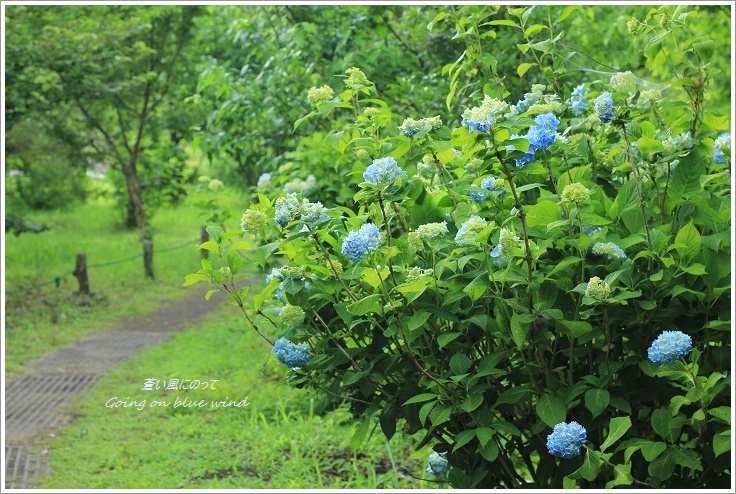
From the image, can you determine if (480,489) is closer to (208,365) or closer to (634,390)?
(634,390)

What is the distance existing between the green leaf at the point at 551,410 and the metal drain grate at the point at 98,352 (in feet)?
16.9

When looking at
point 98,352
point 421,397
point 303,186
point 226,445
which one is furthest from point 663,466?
point 98,352

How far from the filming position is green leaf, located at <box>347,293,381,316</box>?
180 cm

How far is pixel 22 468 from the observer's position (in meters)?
4.54

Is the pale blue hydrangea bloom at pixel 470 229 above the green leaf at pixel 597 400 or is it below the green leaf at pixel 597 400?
above

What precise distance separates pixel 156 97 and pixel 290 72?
7679 millimetres

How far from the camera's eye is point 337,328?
2.02 m

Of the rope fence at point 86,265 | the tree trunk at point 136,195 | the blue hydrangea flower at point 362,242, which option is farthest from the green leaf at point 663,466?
the tree trunk at point 136,195

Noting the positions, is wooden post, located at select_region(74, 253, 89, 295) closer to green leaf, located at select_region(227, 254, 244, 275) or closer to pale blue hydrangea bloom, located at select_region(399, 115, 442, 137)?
green leaf, located at select_region(227, 254, 244, 275)

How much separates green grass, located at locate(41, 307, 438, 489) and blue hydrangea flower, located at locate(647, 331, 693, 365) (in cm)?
186

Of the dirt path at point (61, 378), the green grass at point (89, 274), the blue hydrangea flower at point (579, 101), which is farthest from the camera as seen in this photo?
the green grass at point (89, 274)

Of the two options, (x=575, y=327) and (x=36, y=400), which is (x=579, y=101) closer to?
(x=575, y=327)

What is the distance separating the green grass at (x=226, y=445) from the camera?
13.2ft

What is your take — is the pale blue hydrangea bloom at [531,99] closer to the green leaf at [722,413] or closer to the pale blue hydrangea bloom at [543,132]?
the pale blue hydrangea bloom at [543,132]
